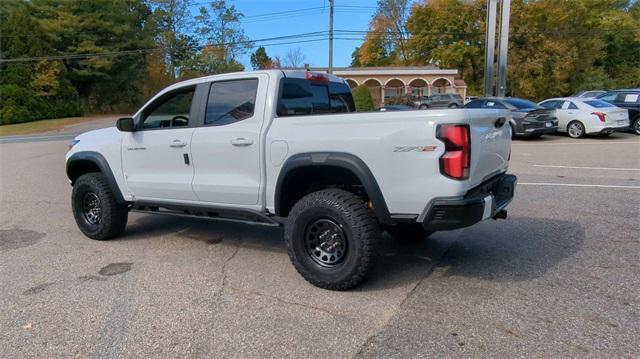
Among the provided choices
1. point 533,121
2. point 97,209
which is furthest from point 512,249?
point 533,121

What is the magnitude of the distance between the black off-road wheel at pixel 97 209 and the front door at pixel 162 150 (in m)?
0.42

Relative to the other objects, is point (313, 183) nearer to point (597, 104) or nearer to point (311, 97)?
point (311, 97)

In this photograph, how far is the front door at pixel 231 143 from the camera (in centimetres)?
445

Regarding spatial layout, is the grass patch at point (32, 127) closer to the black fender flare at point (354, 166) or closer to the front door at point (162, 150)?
the front door at point (162, 150)

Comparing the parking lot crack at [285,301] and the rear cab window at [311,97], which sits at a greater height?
the rear cab window at [311,97]

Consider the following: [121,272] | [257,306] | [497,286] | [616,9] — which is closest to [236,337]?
[257,306]

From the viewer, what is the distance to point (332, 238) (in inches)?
164

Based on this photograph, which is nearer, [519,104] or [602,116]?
[602,116]

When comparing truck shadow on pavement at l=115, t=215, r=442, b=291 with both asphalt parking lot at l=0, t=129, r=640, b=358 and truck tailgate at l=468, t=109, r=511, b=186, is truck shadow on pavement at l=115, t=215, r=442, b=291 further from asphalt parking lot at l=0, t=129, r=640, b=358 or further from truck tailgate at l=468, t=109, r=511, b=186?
truck tailgate at l=468, t=109, r=511, b=186

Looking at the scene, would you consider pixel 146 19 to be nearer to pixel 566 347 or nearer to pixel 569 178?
pixel 569 178

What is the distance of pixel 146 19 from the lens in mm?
57656

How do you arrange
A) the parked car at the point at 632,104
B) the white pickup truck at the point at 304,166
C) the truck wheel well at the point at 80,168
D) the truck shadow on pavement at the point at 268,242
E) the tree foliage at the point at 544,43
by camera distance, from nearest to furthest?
the white pickup truck at the point at 304,166
the truck shadow on pavement at the point at 268,242
the truck wheel well at the point at 80,168
the parked car at the point at 632,104
the tree foliage at the point at 544,43

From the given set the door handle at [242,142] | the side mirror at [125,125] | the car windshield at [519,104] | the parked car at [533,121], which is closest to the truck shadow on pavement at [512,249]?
the door handle at [242,142]

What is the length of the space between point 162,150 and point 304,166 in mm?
1882
